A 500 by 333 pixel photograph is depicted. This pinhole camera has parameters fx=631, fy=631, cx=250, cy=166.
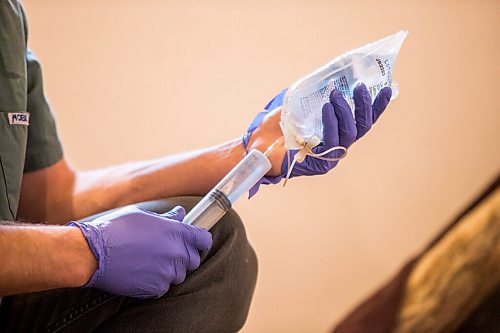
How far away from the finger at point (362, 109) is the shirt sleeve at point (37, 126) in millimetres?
468

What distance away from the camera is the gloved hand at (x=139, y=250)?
692 millimetres

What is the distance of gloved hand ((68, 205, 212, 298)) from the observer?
692 millimetres

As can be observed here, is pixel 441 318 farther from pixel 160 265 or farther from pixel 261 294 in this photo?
pixel 261 294

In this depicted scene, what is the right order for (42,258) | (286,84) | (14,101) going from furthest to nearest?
(286,84), (14,101), (42,258)

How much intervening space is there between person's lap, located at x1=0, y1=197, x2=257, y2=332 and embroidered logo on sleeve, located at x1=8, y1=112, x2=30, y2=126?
9.0 inches

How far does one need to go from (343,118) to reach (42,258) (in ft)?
1.23

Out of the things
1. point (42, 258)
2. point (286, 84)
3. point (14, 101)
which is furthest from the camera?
point (286, 84)

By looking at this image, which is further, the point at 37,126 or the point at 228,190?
the point at 37,126

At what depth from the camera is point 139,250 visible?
71 cm

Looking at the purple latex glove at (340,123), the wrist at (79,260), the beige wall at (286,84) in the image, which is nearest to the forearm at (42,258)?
the wrist at (79,260)

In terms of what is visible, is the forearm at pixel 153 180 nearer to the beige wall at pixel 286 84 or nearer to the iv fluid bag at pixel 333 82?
the iv fluid bag at pixel 333 82

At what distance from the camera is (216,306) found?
0.79 m

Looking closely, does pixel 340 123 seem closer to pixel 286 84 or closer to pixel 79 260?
pixel 79 260

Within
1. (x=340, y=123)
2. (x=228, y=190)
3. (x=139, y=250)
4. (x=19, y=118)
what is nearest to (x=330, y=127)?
(x=340, y=123)
